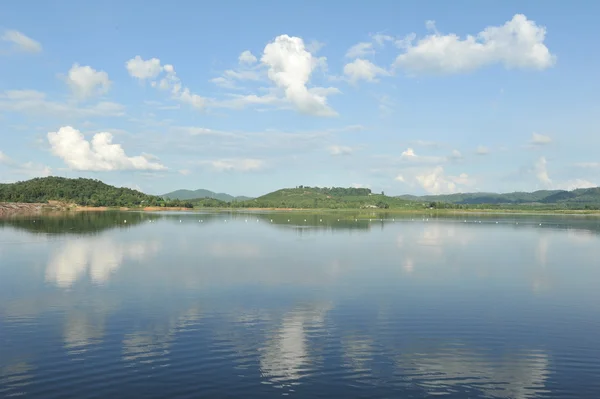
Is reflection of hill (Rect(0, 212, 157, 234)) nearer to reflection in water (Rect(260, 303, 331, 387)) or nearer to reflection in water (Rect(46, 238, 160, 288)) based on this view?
reflection in water (Rect(46, 238, 160, 288))

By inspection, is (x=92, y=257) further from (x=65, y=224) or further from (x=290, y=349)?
(x=65, y=224)

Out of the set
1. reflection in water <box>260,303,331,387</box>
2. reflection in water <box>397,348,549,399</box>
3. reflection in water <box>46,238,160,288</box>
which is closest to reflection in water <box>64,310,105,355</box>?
reflection in water <box>260,303,331,387</box>

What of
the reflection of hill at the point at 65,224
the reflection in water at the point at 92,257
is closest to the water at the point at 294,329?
the reflection in water at the point at 92,257

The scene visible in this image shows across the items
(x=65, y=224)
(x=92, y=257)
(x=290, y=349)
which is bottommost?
(x=290, y=349)

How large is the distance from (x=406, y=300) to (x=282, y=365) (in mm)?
13731

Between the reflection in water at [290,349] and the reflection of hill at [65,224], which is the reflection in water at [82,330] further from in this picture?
the reflection of hill at [65,224]

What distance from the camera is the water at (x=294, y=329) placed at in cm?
1573

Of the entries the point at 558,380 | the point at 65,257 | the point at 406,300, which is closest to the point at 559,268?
the point at 406,300

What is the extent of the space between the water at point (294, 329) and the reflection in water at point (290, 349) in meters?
0.09

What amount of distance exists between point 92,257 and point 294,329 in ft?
105

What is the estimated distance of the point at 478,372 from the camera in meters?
17.0

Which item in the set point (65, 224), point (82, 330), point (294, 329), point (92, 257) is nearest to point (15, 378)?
point (82, 330)

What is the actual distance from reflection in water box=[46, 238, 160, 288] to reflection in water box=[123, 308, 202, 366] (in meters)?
13.6

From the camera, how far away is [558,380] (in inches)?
651
